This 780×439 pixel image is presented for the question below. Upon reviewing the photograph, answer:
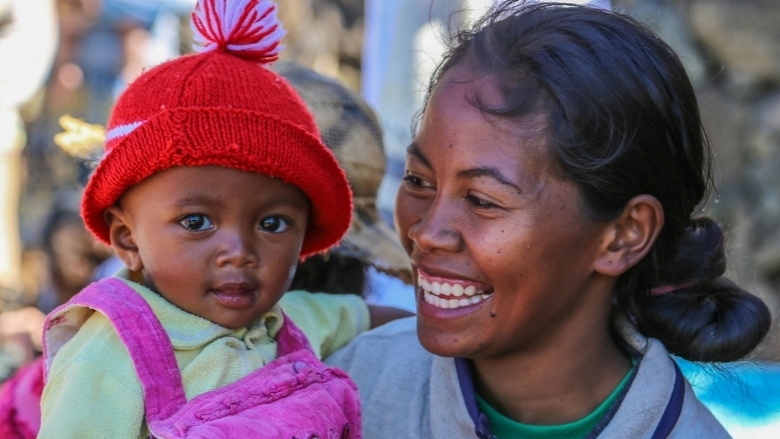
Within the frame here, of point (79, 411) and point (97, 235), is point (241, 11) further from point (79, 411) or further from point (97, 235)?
point (79, 411)

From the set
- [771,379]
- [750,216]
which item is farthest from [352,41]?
[771,379]

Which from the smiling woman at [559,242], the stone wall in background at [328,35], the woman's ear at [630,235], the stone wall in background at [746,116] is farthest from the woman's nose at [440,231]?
the stone wall in background at [328,35]

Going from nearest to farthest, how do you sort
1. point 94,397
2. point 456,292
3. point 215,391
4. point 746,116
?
point 94,397
point 215,391
point 456,292
point 746,116

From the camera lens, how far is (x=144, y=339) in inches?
65.6

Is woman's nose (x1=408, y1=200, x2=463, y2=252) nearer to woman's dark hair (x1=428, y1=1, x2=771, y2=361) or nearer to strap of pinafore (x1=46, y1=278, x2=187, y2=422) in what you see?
woman's dark hair (x1=428, y1=1, x2=771, y2=361)

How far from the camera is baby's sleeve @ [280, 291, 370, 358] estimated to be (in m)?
2.19

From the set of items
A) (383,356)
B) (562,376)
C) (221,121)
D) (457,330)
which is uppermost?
(221,121)

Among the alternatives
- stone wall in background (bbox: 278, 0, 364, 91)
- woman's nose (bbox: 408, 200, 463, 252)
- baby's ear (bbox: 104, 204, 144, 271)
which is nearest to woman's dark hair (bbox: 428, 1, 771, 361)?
woman's nose (bbox: 408, 200, 463, 252)

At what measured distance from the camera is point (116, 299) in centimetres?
171

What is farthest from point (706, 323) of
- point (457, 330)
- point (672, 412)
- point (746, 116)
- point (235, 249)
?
point (746, 116)

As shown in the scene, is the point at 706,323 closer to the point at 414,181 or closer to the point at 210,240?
the point at 414,181

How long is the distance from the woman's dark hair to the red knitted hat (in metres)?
0.35

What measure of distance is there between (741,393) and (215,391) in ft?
4.69

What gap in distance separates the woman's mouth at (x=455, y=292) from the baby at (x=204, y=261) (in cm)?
30
